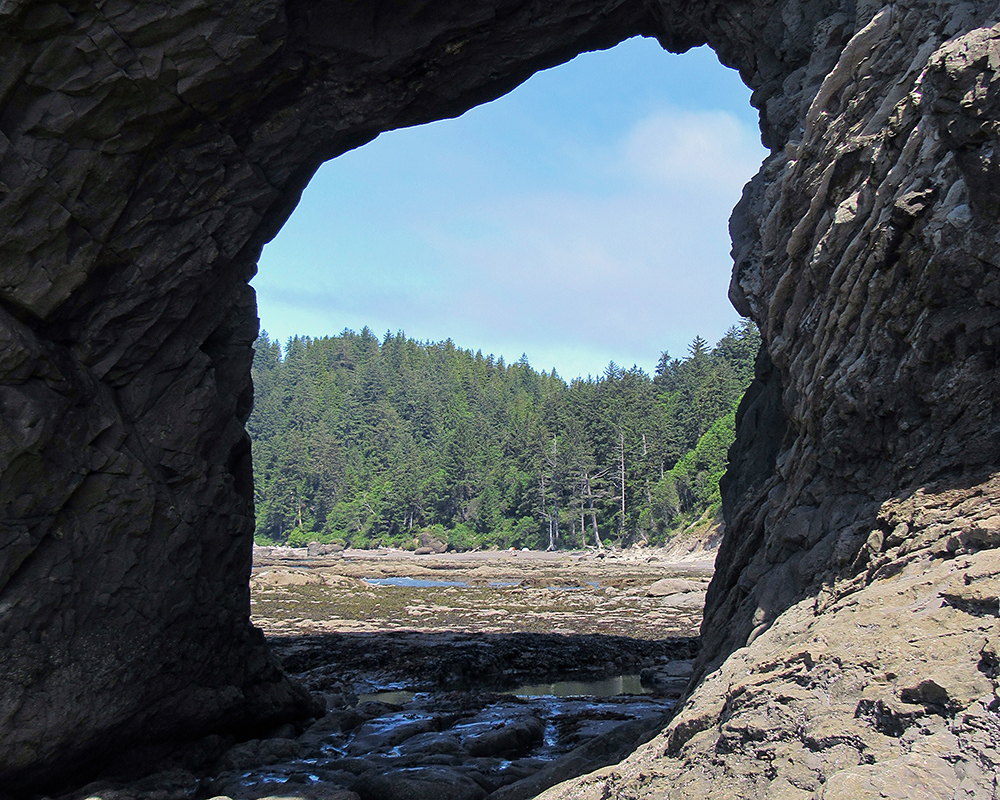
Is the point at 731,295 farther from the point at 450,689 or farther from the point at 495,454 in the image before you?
the point at 495,454

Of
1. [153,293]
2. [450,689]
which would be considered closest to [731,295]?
[153,293]

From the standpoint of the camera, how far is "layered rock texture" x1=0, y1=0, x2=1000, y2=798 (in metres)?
5.98

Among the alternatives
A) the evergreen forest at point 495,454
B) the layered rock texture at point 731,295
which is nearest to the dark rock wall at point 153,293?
the layered rock texture at point 731,295

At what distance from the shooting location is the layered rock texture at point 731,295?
5984 millimetres

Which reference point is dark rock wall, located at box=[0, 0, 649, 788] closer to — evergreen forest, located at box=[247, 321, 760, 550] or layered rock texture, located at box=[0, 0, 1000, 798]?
layered rock texture, located at box=[0, 0, 1000, 798]

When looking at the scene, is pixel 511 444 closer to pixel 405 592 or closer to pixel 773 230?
pixel 405 592

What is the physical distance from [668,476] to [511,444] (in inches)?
1254

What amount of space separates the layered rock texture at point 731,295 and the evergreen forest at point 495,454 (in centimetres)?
5616

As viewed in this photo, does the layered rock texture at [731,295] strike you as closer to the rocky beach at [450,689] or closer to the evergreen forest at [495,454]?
the rocky beach at [450,689]

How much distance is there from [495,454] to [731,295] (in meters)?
96.3

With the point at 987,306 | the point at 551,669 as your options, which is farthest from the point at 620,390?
the point at 987,306

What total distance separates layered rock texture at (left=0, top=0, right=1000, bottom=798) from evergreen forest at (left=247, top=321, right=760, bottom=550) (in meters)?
56.2

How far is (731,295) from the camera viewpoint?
13.9 metres

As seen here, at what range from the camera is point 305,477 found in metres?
119
